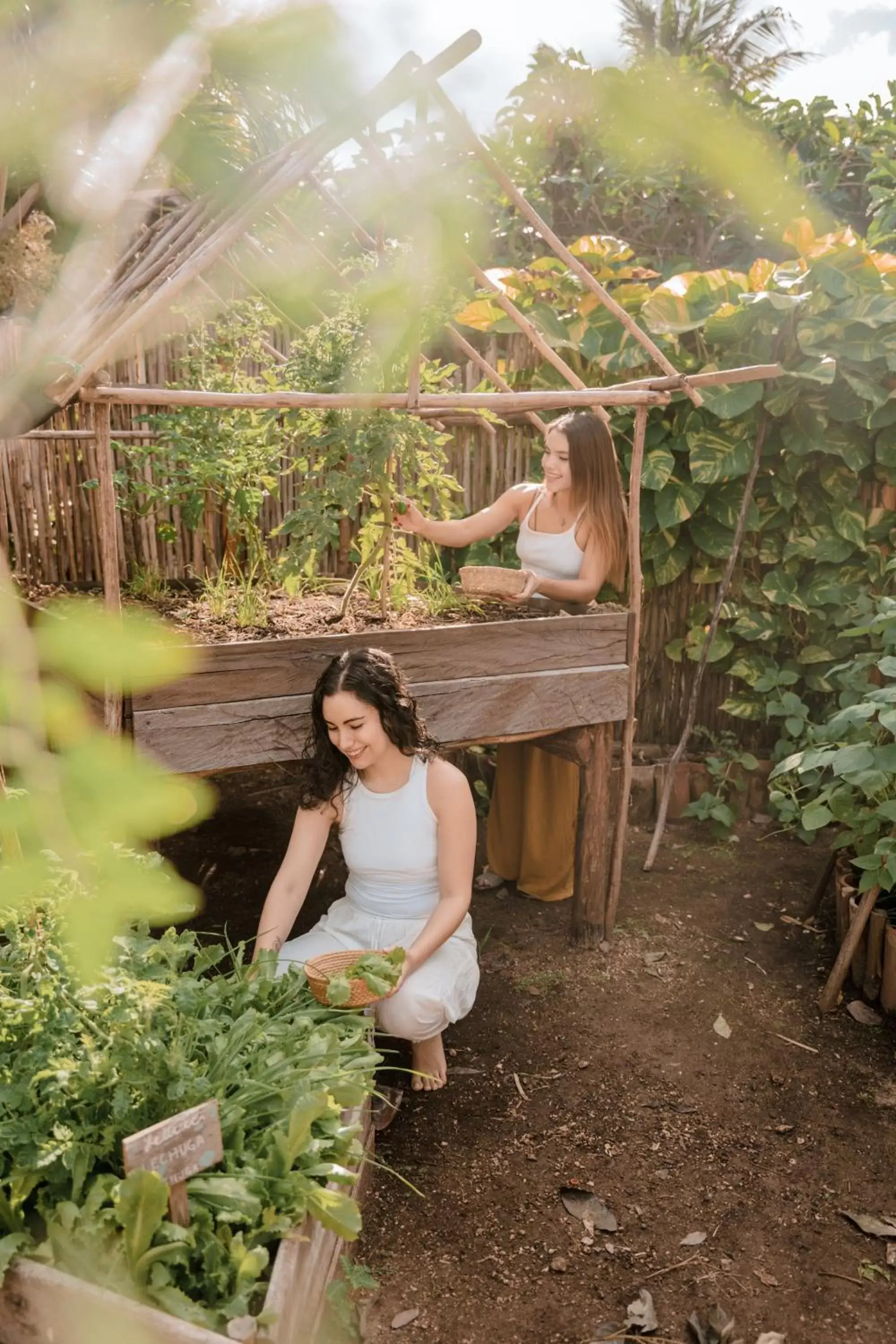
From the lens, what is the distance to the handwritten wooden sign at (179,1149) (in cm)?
143

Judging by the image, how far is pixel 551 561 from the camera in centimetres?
382

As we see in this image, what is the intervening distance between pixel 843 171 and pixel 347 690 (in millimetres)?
9698

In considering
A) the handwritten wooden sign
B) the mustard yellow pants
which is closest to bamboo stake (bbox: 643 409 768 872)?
the mustard yellow pants

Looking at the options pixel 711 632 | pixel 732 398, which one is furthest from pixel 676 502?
pixel 711 632

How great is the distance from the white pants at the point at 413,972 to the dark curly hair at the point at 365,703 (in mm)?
374

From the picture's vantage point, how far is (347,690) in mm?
2664

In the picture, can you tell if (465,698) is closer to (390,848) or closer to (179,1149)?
(390,848)

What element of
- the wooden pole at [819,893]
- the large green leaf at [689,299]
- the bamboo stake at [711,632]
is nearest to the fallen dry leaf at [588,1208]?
the wooden pole at [819,893]

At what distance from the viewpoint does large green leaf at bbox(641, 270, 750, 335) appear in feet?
15.0

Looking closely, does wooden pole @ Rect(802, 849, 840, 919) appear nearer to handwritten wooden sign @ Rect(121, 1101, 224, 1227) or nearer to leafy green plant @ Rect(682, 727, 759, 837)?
leafy green plant @ Rect(682, 727, 759, 837)

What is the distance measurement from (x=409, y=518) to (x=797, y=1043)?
6.96 feet

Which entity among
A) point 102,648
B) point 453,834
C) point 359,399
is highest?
point 359,399

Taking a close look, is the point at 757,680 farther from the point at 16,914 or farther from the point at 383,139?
the point at 16,914

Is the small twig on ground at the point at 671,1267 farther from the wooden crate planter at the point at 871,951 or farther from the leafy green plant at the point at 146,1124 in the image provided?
the wooden crate planter at the point at 871,951
